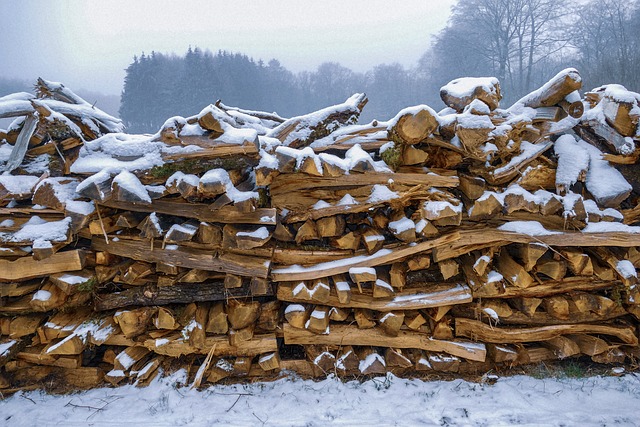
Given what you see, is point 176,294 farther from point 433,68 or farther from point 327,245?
point 433,68

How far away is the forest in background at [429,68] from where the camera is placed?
9.91m

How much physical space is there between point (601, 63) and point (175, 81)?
14.5m

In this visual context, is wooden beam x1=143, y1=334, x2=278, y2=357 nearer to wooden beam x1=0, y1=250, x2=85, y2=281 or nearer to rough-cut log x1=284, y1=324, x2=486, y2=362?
rough-cut log x1=284, y1=324, x2=486, y2=362

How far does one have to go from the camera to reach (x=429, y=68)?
12.4 m

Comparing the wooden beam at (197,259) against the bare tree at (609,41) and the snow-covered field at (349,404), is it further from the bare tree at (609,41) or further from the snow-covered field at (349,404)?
the bare tree at (609,41)

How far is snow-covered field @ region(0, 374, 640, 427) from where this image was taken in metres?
2.12

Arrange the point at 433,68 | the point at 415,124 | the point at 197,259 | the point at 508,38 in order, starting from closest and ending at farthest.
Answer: the point at 415,124
the point at 197,259
the point at 508,38
the point at 433,68

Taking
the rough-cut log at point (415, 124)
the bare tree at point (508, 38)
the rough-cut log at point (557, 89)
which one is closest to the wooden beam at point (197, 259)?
the rough-cut log at point (415, 124)

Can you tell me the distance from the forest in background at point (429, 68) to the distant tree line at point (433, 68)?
3 centimetres

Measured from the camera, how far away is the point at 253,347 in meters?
2.56

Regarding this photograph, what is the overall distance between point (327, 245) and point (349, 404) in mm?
1210

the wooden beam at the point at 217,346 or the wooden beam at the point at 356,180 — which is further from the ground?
the wooden beam at the point at 356,180

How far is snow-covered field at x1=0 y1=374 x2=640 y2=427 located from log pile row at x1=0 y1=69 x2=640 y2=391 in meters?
0.15

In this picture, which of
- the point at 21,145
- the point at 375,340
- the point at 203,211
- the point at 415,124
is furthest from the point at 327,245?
the point at 21,145
